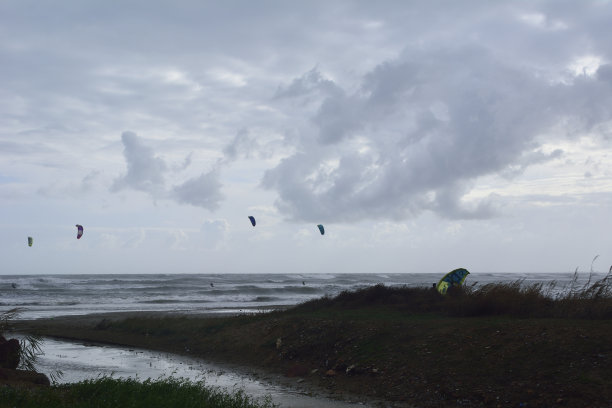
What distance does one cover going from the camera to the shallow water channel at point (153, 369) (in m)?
11.5

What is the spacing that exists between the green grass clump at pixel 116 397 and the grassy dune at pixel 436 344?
4.03 meters

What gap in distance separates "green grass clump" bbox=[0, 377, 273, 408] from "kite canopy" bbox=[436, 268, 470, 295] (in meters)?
Answer: 11.5

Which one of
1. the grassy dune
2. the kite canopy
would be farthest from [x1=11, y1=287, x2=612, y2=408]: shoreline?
the kite canopy

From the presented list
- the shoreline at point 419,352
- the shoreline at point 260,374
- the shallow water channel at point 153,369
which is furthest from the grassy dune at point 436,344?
the shallow water channel at point 153,369

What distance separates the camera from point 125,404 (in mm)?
7801

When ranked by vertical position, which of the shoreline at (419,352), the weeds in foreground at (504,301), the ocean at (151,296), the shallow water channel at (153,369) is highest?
the weeds in foreground at (504,301)

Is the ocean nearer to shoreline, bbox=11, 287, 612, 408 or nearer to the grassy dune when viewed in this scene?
the grassy dune

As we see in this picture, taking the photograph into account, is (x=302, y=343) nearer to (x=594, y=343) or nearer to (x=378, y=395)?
(x=378, y=395)

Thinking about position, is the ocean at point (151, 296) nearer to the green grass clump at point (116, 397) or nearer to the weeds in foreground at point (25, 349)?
the weeds in foreground at point (25, 349)

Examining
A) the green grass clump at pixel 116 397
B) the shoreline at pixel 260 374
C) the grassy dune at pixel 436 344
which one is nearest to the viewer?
the green grass clump at pixel 116 397

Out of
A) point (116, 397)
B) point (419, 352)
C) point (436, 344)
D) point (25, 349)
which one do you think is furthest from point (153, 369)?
point (436, 344)

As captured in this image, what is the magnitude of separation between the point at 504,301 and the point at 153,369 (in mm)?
9612

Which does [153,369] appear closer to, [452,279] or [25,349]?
[25,349]

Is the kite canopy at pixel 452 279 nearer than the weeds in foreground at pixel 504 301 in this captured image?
No
